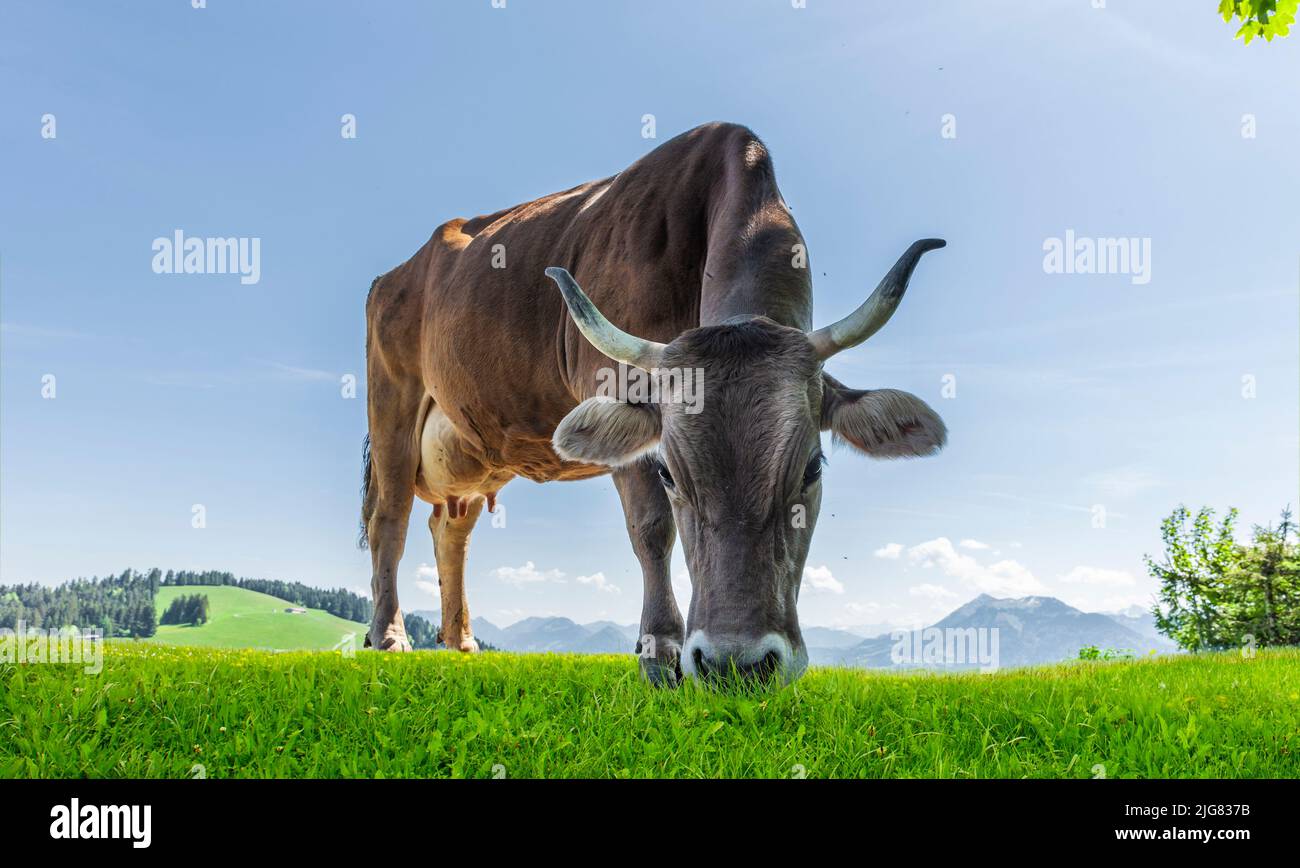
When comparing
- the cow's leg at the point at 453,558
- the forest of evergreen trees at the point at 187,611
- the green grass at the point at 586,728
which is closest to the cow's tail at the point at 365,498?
the cow's leg at the point at 453,558

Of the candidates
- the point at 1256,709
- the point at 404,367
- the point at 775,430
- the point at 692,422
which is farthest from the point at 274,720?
the point at 404,367

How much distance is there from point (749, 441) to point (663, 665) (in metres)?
1.53

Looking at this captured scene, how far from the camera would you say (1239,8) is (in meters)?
6.46

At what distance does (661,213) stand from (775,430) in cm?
282

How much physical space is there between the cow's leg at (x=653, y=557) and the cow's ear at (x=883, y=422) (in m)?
1.19

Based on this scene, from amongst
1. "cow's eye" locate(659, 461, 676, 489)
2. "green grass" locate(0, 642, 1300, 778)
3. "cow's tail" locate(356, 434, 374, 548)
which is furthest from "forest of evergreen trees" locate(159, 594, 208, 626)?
"cow's eye" locate(659, 461, 676, 489)

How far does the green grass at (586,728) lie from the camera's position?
12.1 feet

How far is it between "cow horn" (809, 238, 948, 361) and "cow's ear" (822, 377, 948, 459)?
338mm

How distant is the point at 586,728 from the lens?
163 inches

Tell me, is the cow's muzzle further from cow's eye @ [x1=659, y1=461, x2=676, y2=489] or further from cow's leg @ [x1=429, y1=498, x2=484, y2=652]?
cow's leg @ [x1=429, y1=498, x2=484, y2=652]

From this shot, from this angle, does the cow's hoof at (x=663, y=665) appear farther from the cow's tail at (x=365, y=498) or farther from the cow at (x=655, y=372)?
the cow's tail at (x=365, y=498)

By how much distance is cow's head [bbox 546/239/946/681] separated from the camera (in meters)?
4.40

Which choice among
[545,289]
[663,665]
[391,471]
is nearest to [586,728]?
[663,665]
